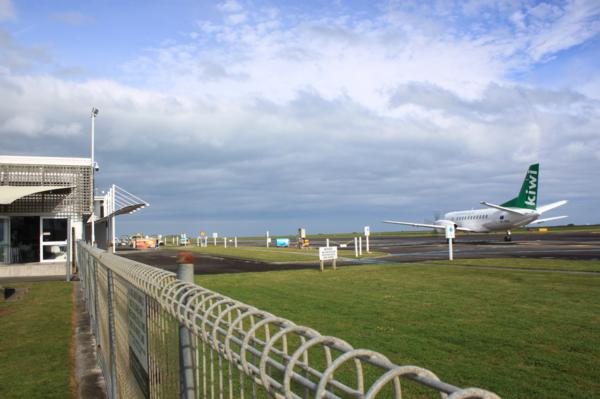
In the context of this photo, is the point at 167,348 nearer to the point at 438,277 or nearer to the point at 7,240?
the point at 438,277

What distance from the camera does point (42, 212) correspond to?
1012 inches

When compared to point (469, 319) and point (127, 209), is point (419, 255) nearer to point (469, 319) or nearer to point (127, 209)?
point (127, 209)

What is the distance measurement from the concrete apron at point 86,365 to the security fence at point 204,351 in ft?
5.76

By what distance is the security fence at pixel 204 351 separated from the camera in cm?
156

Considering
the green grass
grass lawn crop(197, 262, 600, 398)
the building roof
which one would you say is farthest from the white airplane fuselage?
the building roof

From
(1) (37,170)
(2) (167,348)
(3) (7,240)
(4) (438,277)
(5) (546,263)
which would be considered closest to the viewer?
(2) (167,348)

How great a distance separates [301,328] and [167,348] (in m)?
1.85

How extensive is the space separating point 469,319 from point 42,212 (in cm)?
2212

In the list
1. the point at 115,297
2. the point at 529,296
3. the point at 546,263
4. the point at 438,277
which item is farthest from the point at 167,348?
the point at 546,263

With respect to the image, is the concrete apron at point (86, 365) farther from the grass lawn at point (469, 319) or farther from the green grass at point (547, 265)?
the green grass at point (547, 265)

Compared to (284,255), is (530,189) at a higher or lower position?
higher

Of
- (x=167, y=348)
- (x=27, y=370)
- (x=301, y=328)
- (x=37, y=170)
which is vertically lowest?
(x=27, y=370)

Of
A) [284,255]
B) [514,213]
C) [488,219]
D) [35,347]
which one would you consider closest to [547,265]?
[284,255]

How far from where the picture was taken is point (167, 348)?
11.6 ft
